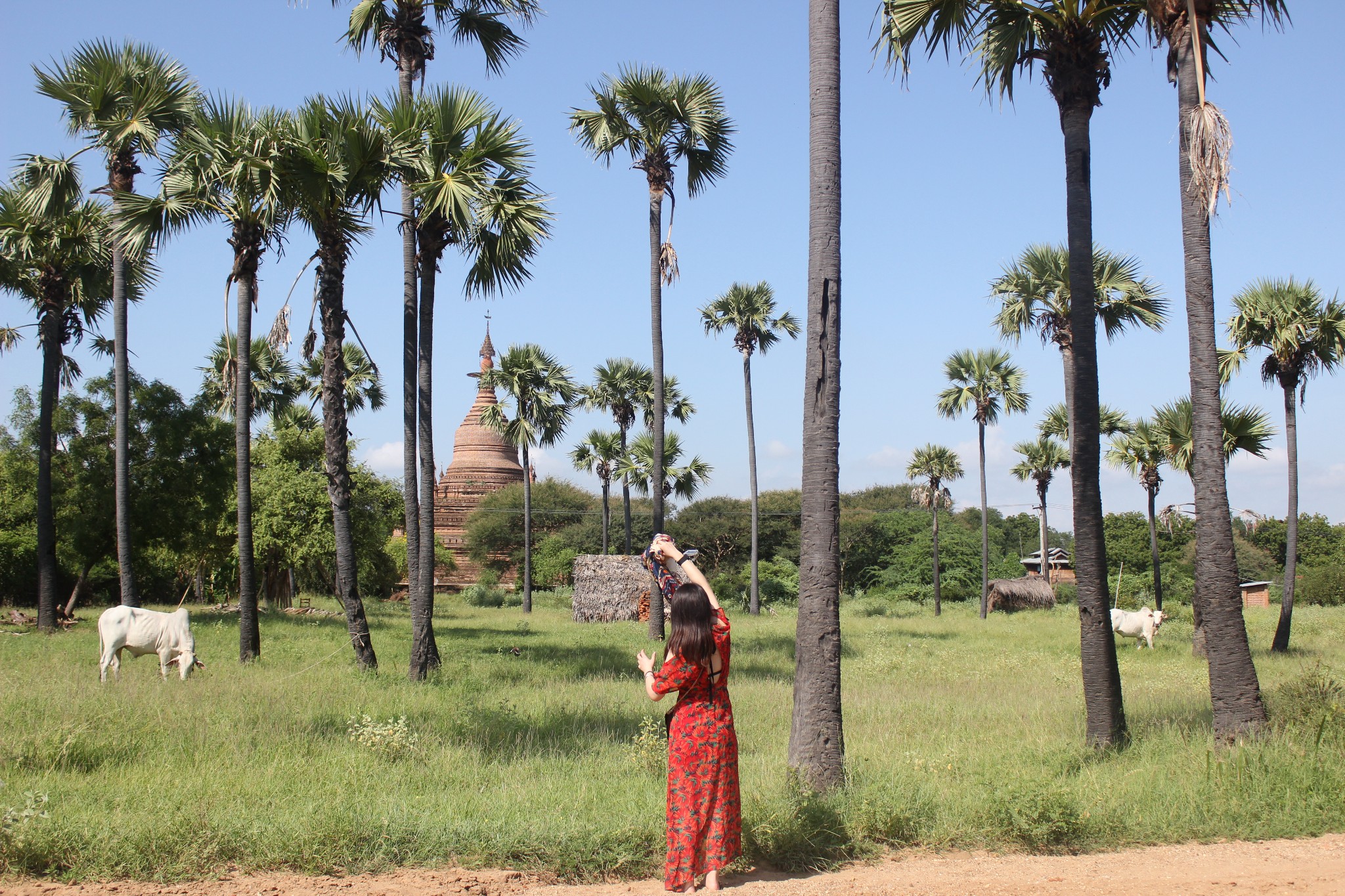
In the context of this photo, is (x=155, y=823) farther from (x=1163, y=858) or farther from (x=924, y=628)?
(x=924, y=628)

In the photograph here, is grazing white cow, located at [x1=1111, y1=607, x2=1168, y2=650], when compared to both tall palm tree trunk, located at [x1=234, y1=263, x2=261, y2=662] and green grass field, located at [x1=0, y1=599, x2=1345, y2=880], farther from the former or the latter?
tall palm tree trunk, located at [x1=234, y1=263, x2=261, y2=662]

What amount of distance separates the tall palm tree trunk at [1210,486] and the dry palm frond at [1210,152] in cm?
48

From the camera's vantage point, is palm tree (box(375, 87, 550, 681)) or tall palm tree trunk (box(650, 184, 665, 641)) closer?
palm tree (box(375, 87, 550, 681))

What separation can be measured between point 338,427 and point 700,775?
9.73 m

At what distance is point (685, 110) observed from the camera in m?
19.2

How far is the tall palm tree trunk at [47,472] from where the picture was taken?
17.9 m

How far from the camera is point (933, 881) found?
201 inches

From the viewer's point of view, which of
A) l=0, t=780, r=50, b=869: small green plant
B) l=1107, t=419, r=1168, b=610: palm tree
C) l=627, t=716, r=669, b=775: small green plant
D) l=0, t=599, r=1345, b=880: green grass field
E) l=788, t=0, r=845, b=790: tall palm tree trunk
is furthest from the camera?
l=1107, t=419, r=1168, b=610: palm tree

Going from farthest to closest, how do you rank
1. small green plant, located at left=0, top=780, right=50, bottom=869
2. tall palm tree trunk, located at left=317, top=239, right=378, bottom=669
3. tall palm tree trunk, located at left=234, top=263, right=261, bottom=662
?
tall palm tree trunk, located at left=234, top=263, right=261, bottom=662
tall palm tree trunk, located at left=317, top=239, right=378, bottom=669
small green plant, located at left=0, top=780, right=50, bottom=869

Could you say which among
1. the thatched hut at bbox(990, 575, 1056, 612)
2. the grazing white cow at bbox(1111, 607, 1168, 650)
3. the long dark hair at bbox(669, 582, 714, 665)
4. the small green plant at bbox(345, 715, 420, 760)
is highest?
the long dark hair at bbox(669, 582, 714, 665)

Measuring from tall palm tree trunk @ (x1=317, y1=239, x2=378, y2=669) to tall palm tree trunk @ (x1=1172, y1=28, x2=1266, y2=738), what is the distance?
1047cm

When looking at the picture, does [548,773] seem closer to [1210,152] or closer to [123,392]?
[1210,152]

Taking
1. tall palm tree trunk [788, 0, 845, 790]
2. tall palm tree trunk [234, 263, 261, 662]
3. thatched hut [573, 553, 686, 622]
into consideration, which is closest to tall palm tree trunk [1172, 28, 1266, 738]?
tall palm tree trunk [788, 0, 845, 790]

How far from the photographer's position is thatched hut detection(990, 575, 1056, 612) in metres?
38.4
